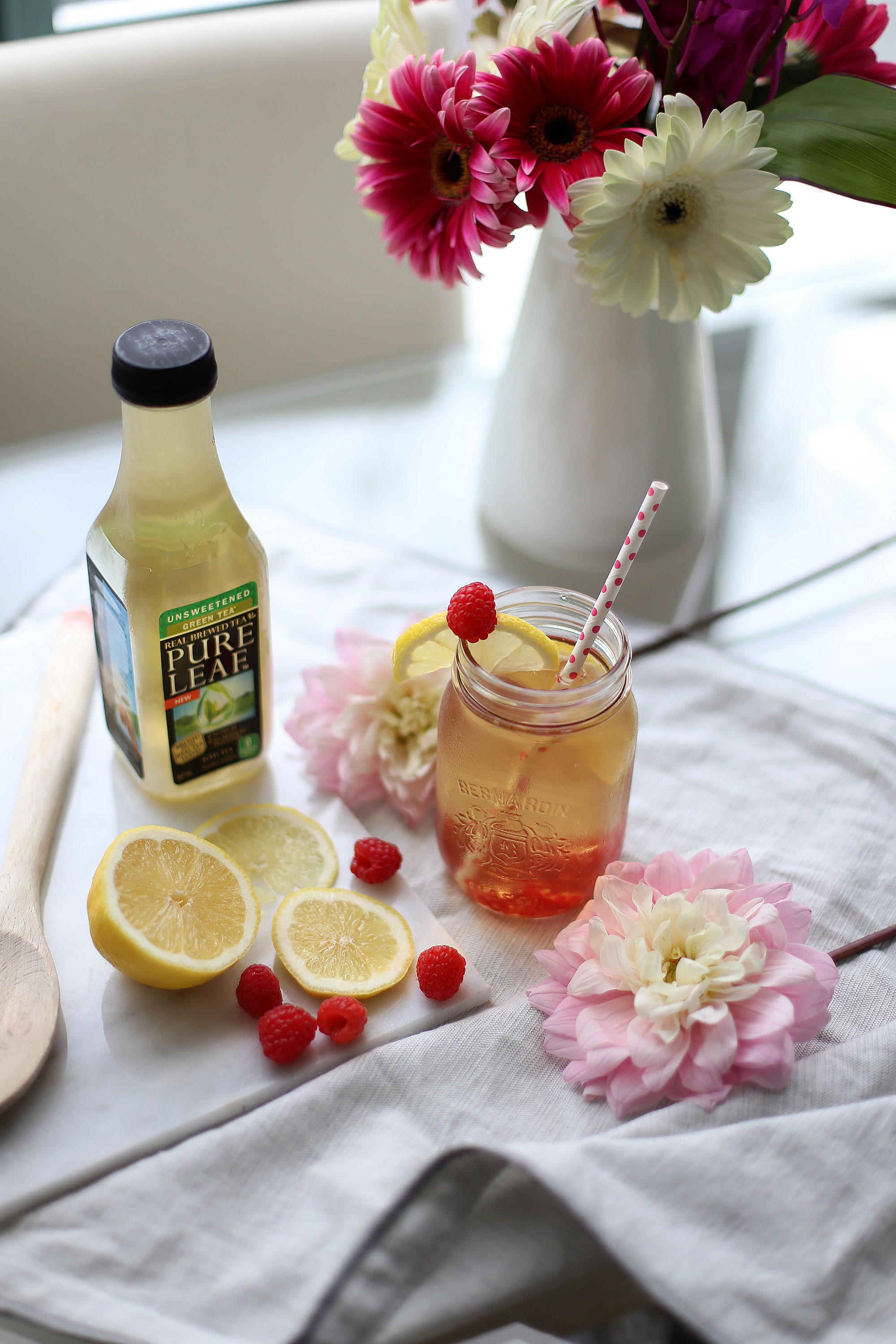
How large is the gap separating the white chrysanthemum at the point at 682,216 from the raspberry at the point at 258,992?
0.45m

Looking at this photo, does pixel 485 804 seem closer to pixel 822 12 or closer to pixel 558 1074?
pixel 558 1074

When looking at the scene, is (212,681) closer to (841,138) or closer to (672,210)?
(672,210)

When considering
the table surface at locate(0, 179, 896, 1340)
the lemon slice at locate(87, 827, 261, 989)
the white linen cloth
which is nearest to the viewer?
the white linen cloth

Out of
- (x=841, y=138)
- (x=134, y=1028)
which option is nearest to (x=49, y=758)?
(x=134, y=1028)

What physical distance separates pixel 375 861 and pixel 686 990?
0.22 meters

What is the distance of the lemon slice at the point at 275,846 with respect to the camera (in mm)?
740

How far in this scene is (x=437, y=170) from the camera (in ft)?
2.44

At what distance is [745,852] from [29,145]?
34.5 inches

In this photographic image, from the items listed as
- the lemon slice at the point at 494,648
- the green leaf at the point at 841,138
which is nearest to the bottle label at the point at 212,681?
the lemon slice at the point at 494,648

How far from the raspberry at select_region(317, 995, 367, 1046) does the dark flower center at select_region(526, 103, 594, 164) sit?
510 millimetres

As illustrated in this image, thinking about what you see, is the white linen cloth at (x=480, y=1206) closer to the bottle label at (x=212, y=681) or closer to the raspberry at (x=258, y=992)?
the raspberry at (x=258, y=992)

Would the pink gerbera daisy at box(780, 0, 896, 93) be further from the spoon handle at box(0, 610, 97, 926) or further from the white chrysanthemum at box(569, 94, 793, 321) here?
the spoon handle at box(0, 610, 97, 926)

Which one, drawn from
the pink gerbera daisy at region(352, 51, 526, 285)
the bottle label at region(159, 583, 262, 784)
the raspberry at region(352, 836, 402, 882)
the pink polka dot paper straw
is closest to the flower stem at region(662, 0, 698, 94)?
the pink gerbera daisy at region(352, 51, 526, 285)

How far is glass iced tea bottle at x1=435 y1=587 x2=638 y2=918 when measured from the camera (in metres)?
0.67
